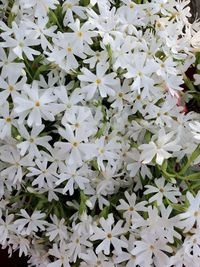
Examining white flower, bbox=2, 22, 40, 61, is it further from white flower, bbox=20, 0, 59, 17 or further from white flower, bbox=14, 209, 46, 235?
white flower, bbox=14, 209, 46, 235

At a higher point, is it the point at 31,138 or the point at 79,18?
the point at 79,18

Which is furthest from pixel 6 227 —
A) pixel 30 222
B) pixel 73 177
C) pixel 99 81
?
pixel 99 81

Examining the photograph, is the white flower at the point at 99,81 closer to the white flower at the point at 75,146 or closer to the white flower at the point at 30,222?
the white flower at the point at 75,146

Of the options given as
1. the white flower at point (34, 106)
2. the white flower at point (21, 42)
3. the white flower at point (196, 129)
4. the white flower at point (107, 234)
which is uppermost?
the white flower at point (21, 42)

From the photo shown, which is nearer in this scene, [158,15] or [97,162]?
[97,162]

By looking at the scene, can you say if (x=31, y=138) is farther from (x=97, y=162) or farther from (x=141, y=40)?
(x=141, y=40)

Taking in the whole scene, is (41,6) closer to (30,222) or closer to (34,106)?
(34,106)

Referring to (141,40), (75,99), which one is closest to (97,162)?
(75,99)

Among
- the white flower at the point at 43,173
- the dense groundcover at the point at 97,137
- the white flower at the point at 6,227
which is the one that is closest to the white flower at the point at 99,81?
the dense groundcover at the point at 97,137
